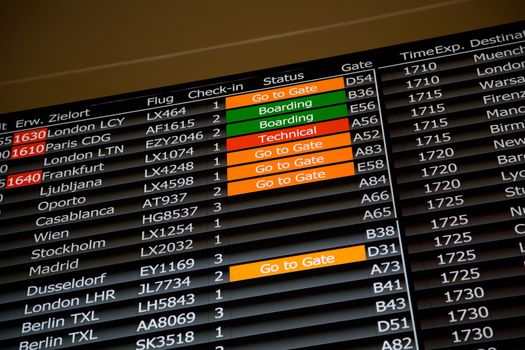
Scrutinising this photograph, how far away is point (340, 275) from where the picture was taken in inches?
105

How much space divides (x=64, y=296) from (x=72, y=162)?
1.90 ft

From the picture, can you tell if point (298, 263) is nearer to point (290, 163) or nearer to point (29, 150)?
point (290, 163)

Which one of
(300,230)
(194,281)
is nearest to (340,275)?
(300,230)

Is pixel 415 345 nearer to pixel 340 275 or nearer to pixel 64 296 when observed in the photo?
pixel 340 275

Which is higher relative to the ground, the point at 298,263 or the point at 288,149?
the point at 288,149

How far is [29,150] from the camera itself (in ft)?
10.6

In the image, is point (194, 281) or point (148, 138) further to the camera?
point (148, 138)

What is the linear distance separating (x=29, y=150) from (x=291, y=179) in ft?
3.57

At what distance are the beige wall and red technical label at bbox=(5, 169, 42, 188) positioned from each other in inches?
16.1

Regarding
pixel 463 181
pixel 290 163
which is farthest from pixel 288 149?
pixel 463 181

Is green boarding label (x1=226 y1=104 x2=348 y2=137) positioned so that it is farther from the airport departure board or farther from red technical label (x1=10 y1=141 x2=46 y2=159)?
red technical label (x1=10 y1=141 x2=46 y2=159)

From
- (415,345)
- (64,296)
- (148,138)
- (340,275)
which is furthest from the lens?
(148,138)

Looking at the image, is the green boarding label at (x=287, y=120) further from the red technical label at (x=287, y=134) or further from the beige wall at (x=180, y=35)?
the beige wall at (x=180, y=35)

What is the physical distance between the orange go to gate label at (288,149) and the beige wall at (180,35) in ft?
1.53
